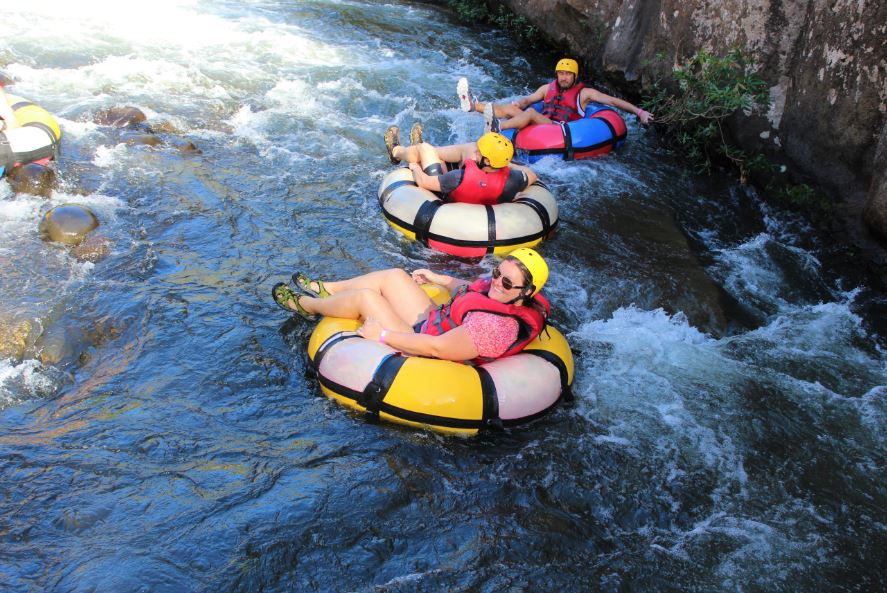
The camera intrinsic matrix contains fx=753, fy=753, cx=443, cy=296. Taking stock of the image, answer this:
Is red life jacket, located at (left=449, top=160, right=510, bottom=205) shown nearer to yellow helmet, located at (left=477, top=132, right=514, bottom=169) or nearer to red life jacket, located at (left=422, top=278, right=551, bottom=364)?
yellow helmet, located at (left=477, top=132, right=514, bottom=169)

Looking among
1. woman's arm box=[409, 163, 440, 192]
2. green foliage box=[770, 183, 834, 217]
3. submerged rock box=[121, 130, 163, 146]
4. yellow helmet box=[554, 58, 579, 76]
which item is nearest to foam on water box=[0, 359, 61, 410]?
woman's arm box=[409, 163, 440, 192]

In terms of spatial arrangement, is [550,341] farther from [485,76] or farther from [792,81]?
[485,76]

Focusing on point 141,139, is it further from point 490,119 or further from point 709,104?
point 709,104

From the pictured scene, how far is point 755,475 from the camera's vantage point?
15.8 ft

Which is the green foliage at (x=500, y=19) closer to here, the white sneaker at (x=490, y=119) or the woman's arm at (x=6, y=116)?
the white sneaker at (x=490, y=119)

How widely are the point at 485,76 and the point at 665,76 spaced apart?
2.91m

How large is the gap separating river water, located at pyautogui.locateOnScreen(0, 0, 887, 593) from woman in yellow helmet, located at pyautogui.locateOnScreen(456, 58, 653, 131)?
826 mm

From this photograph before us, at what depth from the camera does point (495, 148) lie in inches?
272

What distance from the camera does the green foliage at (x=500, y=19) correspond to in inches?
501

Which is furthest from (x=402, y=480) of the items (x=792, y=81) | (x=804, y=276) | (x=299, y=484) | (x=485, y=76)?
(x=485, y=76)

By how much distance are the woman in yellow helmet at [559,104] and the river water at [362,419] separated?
83cm

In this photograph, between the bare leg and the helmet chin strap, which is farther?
the bare leg

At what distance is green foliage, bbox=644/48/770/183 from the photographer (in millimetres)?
8281

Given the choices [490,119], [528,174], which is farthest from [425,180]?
[490,119]
